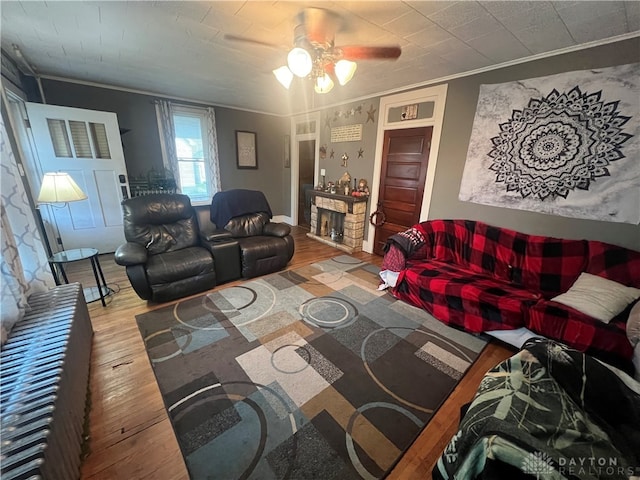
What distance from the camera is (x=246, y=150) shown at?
4980mm

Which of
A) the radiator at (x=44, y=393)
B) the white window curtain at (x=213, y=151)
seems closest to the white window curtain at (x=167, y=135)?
the white window curtain at (x=213, y=151)

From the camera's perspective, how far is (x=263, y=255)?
3.03m

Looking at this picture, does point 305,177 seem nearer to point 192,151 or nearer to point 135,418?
point 192,151

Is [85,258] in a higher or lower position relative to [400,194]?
lower

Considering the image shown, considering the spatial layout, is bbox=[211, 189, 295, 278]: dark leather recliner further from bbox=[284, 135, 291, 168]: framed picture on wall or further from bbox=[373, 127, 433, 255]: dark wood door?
bbox=[284, 135, 291, 168]: framed picture on wall

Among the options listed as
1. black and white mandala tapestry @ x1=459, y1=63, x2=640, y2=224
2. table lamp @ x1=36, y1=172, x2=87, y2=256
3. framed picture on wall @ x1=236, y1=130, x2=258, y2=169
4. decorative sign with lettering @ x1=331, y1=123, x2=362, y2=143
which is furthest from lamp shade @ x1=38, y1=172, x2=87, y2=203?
black and white mandala tapestry @ x1=459, y1=63, x2=640, y2=224

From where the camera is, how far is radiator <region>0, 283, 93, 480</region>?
0.82m

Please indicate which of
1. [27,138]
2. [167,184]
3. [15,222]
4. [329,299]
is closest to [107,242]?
[167,184]

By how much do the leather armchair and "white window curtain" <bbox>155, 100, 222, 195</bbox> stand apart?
64.2 inches

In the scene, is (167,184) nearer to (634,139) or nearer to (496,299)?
(496,299)

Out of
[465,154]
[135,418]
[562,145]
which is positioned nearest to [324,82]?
[465,154]

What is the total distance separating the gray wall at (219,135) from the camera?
3.44 metres

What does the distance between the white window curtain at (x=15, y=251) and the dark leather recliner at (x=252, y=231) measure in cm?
160

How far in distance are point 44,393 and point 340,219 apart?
382 cm
